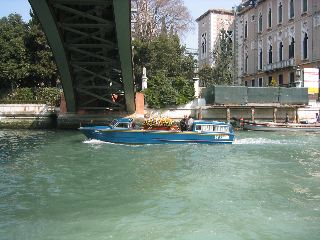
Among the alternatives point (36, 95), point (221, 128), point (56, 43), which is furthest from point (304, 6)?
point (56, 43)

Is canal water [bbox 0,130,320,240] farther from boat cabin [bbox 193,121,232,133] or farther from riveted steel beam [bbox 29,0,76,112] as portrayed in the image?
riveted steel beam [bbox 29,0,76,112]

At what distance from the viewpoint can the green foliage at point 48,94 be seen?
28.1 m

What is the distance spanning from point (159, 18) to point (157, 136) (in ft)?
69.0

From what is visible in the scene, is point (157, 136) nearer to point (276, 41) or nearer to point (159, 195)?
point (159, 195)

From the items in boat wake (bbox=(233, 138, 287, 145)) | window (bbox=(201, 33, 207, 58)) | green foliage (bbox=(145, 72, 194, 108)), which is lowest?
boat wake (bbox=(233, 138, 287, 145))

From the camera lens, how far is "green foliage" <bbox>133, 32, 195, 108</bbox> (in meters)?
27.2

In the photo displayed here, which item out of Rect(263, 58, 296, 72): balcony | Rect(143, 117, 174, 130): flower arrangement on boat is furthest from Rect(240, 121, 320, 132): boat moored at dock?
Rect(263, 58, 296, 72): balcony

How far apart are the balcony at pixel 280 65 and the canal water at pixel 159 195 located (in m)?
20.8

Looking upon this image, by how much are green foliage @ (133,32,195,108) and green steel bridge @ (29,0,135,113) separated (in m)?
3.03

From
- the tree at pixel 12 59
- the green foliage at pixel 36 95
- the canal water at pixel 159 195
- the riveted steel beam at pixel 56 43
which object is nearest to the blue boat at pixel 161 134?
the canal water at pixel 159 195

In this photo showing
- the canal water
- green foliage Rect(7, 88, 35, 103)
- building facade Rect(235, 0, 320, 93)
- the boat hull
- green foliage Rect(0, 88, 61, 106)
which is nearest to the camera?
the canal water

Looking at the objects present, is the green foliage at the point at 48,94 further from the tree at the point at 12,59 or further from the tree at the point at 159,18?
the tree at the point at 159,18

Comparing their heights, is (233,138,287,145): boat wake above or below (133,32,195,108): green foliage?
below

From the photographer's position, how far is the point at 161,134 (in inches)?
693
